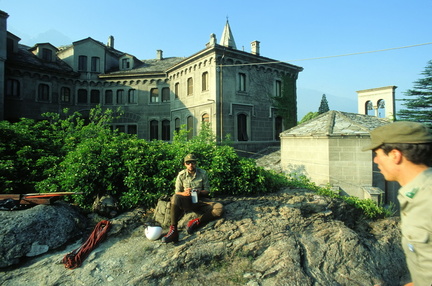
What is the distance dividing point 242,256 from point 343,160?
30.9ft

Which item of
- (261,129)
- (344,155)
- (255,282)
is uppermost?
(261,129)

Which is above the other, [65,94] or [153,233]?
[65,94]

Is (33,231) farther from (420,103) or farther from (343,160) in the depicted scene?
(420,103)

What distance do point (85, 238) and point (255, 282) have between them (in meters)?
3.80

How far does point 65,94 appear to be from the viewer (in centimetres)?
2378

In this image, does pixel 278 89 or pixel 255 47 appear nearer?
pixel 255 47

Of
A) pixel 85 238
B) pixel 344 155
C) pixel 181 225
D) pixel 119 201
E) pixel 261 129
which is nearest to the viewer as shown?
pixel 85 238

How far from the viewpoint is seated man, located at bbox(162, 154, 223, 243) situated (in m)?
5.34

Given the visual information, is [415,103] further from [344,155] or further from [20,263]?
[20,263]

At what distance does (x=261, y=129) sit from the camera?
69.4 feet

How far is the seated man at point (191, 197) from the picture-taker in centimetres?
534

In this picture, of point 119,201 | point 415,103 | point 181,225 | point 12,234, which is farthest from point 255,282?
point 415,103

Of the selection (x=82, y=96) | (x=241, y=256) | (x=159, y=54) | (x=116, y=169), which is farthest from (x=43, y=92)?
(x=241, y=256)

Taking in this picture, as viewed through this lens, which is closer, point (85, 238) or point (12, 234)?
point (12, 234)
